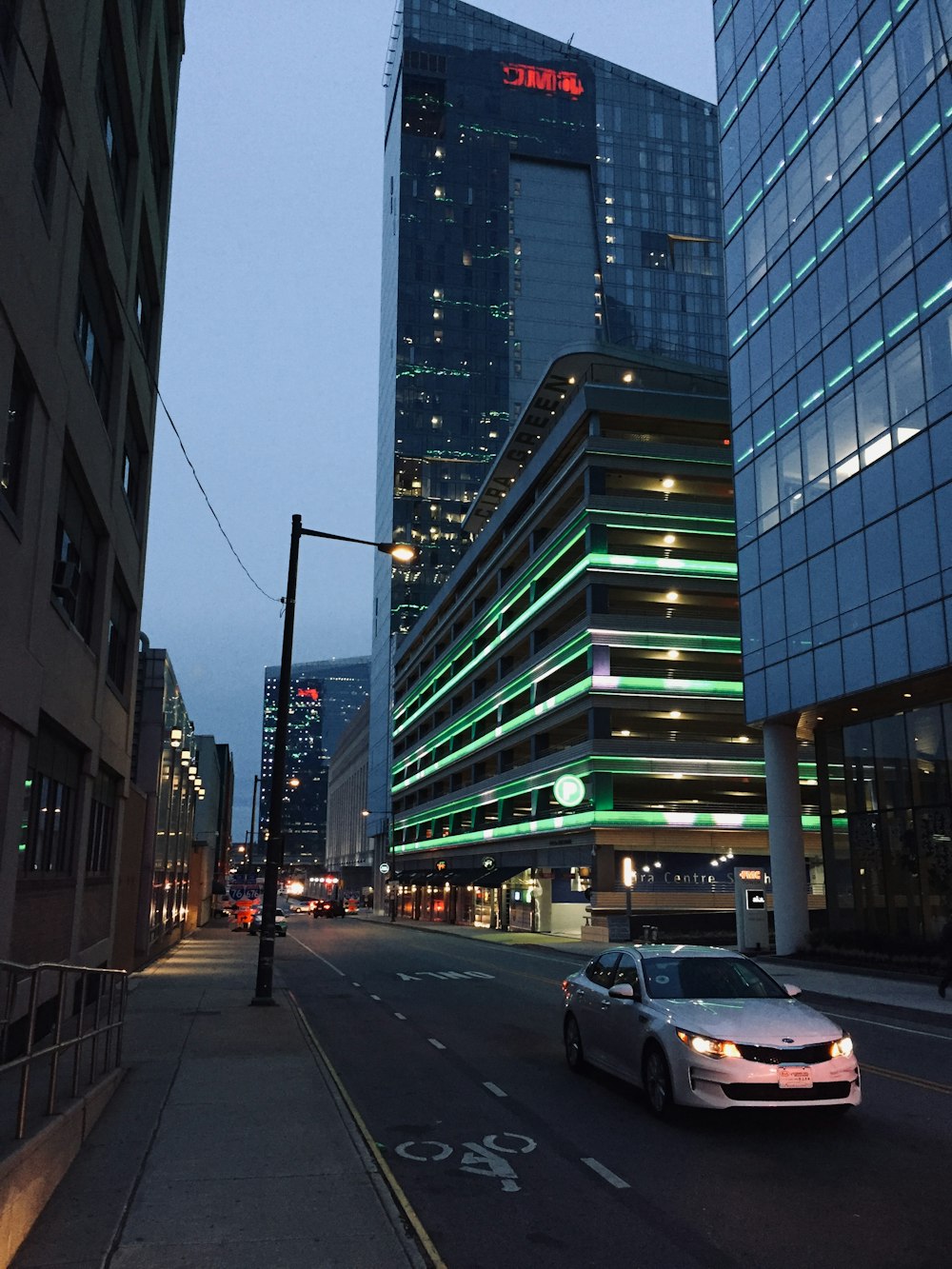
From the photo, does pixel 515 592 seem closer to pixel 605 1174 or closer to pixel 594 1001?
pixel 594 1001

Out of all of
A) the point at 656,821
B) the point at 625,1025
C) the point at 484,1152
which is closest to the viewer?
the point at 484,1152

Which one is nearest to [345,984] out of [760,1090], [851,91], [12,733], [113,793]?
[113,793]

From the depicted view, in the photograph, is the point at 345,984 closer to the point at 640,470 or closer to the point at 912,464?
the point at 912,464

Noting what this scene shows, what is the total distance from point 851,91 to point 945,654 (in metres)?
18.2

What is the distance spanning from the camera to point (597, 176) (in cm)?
14875

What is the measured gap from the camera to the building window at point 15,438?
1101 cm

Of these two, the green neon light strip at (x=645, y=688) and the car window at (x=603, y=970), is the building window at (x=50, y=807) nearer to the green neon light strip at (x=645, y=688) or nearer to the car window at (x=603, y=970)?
the car window at (x=603, y=970)

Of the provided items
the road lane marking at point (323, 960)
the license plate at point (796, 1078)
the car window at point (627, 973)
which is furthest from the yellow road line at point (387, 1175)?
the road lane marking at point (323, 960)

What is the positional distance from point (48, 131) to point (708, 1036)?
1273cm

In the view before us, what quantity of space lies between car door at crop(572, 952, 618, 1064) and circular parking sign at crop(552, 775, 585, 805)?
39.7 meters

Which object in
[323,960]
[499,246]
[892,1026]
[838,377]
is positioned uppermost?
[499,246]

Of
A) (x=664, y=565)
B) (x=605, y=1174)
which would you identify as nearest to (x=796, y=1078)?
(x=605, y=1174)

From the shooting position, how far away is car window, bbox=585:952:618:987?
456 inches

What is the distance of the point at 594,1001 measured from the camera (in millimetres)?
11430
